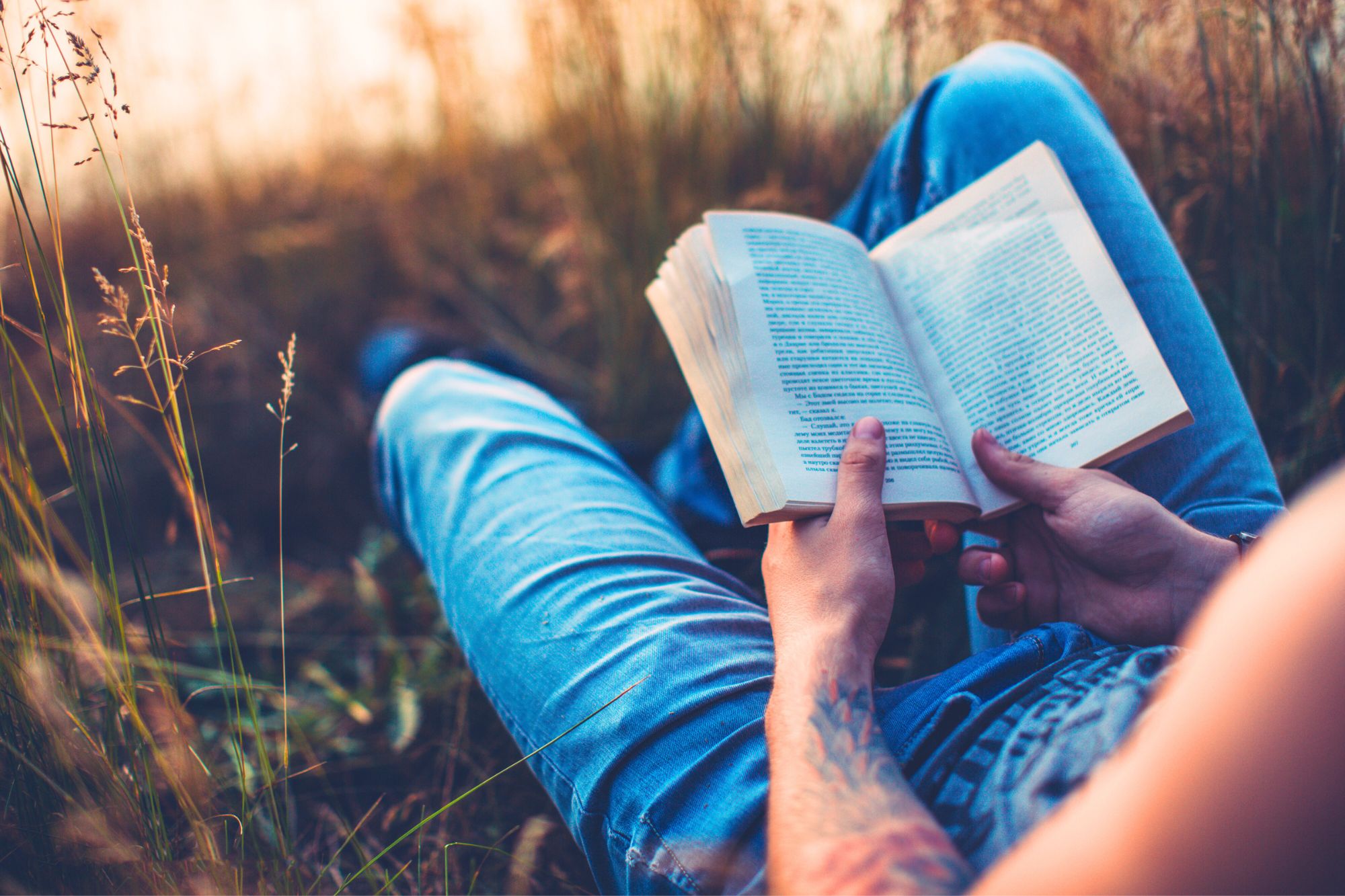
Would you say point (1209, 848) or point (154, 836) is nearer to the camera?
point (1209, 848)

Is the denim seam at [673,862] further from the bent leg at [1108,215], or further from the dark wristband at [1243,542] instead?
the dark wristband at [1243,542]

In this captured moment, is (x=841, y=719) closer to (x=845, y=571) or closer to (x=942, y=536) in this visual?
(x=845, y=571)

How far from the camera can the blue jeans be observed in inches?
21.6

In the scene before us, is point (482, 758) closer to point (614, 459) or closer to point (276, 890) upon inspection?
point (276, 890)

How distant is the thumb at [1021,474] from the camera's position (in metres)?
0.69

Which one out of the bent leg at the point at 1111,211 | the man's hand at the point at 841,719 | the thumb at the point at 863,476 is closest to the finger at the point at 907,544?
the man's hand at the point at 841,719

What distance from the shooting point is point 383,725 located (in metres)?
1.12

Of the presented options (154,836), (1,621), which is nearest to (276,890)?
(154,836)

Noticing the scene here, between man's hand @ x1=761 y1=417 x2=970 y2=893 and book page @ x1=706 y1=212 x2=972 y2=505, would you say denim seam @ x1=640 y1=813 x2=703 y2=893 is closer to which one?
man's hand @ x1=761 y1=417 x2=970 y2=893

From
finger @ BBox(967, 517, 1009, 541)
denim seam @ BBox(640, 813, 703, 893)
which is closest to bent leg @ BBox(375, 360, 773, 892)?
denim seam @ BBox(640, 813, 703, 893)

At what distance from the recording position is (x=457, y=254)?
190cm

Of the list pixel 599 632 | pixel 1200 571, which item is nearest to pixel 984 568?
pixel 1200 571

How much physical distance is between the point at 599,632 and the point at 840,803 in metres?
0.30

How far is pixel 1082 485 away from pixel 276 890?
87 cm
